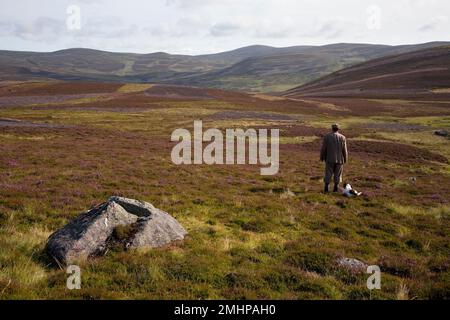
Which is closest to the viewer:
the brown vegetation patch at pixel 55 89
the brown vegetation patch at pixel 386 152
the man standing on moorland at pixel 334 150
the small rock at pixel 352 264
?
the small rock at pixel 352 264

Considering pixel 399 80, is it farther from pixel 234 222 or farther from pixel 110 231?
pixel 110 231

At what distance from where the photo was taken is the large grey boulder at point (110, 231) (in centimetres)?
972

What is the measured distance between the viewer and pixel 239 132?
175 ft

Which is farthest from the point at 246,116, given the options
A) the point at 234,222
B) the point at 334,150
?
the point at 234,222

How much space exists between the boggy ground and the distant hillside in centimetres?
10841

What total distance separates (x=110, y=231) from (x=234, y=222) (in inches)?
204

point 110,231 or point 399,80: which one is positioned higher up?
point 399,80

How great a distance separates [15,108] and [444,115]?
8997 centimetres

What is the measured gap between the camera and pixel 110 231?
1052 cm

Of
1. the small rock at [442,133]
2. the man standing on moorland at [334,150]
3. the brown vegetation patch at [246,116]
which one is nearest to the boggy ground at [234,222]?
the man standing on moorland at [334,150]

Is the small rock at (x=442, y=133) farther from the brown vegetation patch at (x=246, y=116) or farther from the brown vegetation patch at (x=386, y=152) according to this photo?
the brown vegetation patch at (x=246, y=116)

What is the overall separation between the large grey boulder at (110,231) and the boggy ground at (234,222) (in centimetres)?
40
